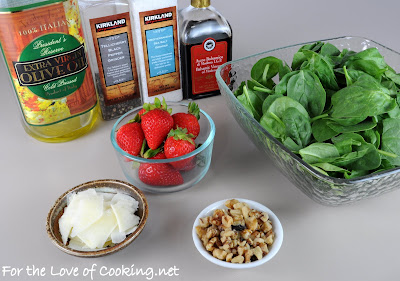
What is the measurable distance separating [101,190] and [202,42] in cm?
42

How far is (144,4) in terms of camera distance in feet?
2.89

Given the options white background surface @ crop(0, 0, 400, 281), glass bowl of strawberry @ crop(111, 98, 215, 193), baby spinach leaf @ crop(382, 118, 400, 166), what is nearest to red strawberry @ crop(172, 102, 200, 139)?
glass bowl of strawberry @ crop(111, 98, 215, 193)

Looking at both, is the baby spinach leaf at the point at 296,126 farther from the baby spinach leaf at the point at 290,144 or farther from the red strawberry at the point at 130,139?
the red strawberry at the point at 130,139

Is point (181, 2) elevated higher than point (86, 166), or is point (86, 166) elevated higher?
point (181, 2)

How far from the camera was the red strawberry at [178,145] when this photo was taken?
73 cm

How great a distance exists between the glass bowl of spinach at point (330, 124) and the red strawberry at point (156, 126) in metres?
0.13

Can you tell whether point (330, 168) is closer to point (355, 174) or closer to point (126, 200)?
point (355, 174)

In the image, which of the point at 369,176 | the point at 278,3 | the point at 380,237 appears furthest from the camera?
the point at 278,3

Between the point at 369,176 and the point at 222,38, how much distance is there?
0.50 metres

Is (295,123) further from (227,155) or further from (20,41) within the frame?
(20,41)

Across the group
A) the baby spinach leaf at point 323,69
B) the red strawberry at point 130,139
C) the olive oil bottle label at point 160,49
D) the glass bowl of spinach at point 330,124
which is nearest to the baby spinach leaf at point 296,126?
the glass bowl of spinach at point 330,124

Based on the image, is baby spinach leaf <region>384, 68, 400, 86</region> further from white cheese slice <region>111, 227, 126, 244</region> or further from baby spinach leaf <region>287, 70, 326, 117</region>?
white cheese slice <region>111, 227, 126, 244</region>

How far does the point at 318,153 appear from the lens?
0.67 metres

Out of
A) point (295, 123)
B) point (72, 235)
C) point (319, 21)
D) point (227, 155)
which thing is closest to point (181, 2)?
point (319, 21)
